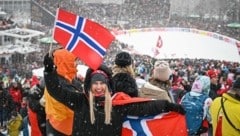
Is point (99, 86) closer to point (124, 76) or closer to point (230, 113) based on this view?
point (124, 76)

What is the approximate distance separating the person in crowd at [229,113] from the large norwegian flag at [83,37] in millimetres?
1170

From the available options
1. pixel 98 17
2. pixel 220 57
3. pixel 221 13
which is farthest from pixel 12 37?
pixel 221 13

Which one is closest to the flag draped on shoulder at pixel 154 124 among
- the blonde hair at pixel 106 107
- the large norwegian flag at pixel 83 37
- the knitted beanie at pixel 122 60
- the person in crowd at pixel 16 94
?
the blonde hair at pixel 106 107

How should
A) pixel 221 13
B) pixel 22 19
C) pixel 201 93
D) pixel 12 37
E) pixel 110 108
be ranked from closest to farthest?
pixel 110 108, pixel 201 93, pixel 12 37, pixel 22 19, pixel 221 13

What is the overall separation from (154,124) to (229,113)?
2.33 ft

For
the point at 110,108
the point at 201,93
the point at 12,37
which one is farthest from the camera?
the point at 12,37

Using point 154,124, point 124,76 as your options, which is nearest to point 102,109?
point 154,124

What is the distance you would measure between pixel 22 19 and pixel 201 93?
46103mm

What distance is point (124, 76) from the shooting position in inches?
192

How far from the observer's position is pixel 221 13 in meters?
70.2

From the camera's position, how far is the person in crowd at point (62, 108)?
476 cm

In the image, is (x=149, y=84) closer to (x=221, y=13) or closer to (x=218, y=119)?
(x=218, y=119)

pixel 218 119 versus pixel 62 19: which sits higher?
pixel 62 19

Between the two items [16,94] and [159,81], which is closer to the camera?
[159,81]
